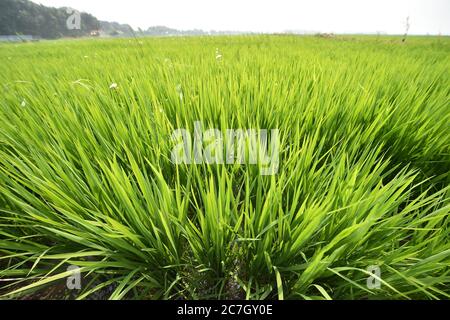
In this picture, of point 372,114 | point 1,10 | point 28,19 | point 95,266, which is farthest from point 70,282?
point 28,19

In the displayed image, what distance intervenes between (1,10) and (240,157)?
127ft

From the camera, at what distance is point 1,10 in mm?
25984

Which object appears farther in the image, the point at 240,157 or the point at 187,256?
the point at 240,157

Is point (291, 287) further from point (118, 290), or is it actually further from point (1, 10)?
point (1, 10)

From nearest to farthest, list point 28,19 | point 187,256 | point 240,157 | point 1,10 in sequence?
point 187,256, point 240,157, point 1,10, point 28,19

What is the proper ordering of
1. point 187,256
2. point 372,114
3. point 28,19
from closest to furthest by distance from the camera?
point 187,256, point 372,114, point 28,19

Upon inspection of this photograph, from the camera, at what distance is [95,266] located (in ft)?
1.74

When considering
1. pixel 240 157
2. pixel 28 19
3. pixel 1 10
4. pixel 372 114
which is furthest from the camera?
pixel 28 19

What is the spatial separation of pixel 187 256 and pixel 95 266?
21cm
